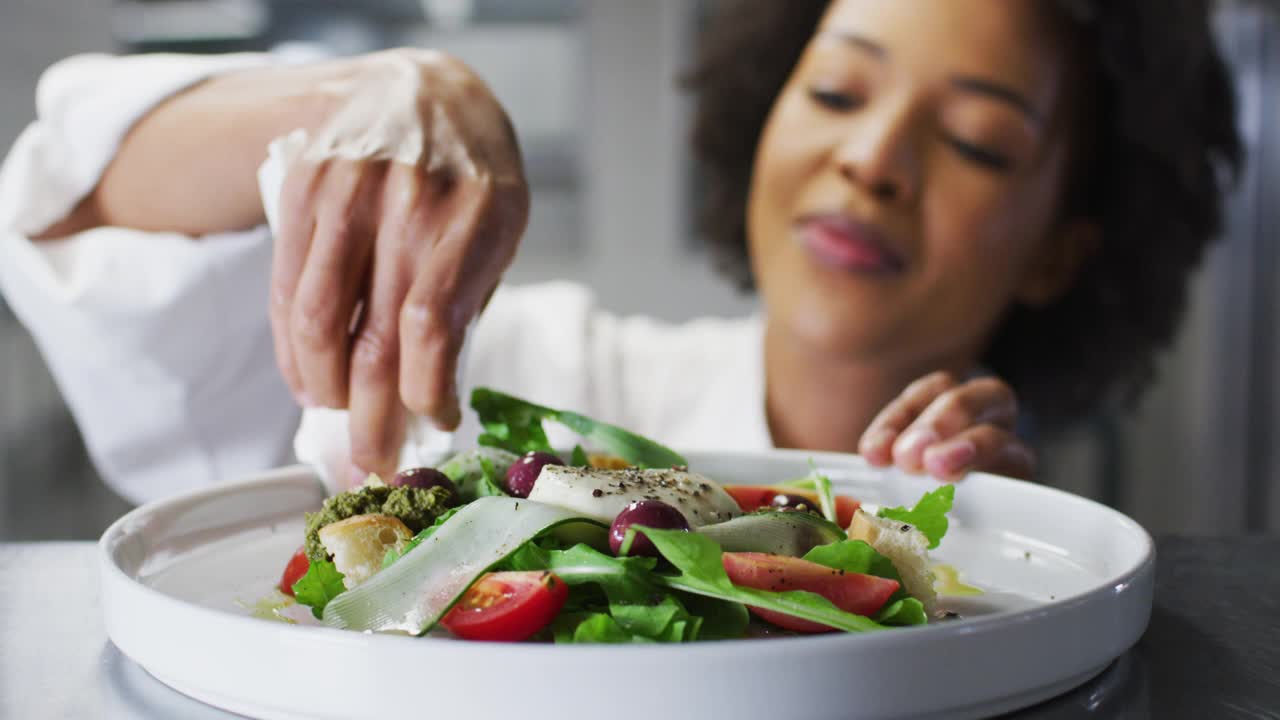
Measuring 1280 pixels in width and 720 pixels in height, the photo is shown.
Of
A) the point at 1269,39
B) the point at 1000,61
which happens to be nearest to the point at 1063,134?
the point at 1000,61

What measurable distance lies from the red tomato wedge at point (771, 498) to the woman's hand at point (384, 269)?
0.61 feet

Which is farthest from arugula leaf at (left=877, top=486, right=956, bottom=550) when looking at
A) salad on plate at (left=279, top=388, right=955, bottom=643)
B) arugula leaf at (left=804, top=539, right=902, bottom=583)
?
arugula leaf at (left=804, top=539, right=902, bottom=583)

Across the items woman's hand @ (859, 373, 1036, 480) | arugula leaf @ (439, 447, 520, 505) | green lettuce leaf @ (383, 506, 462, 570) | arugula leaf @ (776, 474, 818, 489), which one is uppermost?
green lettuce leaf @ (383, 506, 462, 570)

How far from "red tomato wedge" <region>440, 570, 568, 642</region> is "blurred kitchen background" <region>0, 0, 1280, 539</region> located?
3.03 meters

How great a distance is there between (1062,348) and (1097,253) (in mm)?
204

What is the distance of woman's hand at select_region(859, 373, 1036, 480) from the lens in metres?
0.75

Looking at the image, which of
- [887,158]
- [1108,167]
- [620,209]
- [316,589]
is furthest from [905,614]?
[620,209]

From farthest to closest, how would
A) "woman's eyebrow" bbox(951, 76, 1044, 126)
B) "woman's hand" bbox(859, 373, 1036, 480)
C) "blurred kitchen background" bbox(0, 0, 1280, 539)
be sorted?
1. "blurred kitchen background" bbox(0, 0, 1280, 539)
2. "woman's eyebrow" bbox(951, 76, 1044, 126)
3. "woman's hand" bbox(859, 373, 1036, 480)

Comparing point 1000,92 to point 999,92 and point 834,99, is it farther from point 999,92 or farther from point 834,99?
point 834,99

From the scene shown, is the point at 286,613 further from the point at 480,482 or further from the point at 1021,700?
the point at 1021,700

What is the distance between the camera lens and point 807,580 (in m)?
0.44

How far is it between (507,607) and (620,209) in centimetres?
340

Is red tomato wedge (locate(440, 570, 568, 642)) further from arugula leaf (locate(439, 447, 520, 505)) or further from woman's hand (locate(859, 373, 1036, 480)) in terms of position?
woman's hand (locate(859, 373, 1036, 480))

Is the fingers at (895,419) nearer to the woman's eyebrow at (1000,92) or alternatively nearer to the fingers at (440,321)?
the fingers at (440,321)
